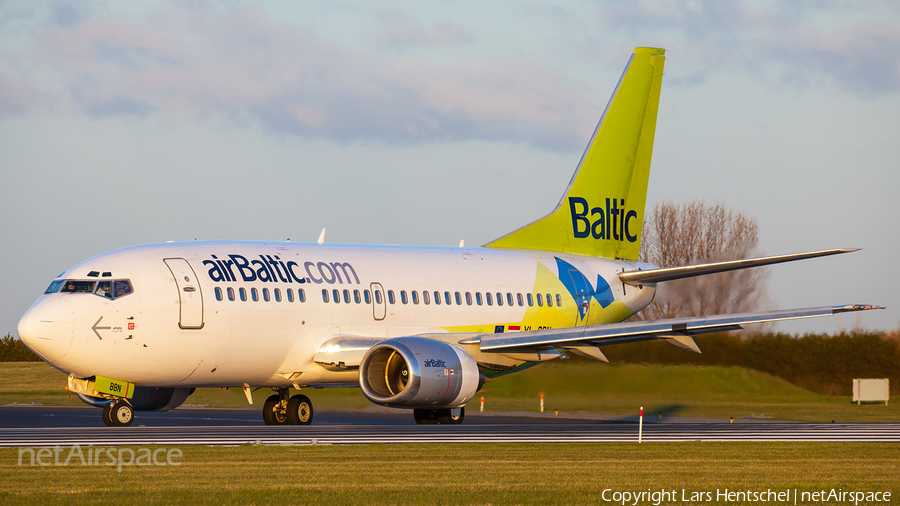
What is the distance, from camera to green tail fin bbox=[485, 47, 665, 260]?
32.2 metres

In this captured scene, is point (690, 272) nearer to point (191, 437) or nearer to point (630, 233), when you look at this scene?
point (630, 233)

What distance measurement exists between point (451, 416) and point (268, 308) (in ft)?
19.4

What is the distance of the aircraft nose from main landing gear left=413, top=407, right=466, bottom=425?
31.2 ft

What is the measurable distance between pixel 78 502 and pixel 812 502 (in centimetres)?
759

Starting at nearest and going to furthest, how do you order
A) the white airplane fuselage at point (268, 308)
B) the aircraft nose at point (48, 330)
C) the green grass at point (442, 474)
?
the green grass at point (442, 474)
the aircraft nose at point (48, 330)
the white airplane fuselage at point (268, 308)

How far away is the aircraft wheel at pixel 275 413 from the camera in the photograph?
85.8 ft

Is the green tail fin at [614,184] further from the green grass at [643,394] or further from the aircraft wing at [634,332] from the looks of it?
the aircraft wing at [634,332]

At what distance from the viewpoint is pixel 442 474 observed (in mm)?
13867

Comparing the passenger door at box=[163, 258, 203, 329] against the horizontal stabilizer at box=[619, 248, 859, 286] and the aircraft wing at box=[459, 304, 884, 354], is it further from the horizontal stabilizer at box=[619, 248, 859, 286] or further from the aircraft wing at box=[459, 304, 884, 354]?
the horizontal stabilizer at box=[619, 248, 859, 286]

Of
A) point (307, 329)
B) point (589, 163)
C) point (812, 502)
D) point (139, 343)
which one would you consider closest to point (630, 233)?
point (589, 163)

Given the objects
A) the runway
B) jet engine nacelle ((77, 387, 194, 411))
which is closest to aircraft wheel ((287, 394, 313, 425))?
jet engine nacelle ((77, 387, 194, 411))

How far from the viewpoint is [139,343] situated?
22.1 metres

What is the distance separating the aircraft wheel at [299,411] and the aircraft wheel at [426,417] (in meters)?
2.85

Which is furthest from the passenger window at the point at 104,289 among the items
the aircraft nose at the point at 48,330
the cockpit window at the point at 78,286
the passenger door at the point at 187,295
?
the passenger door at the point at 187,295
